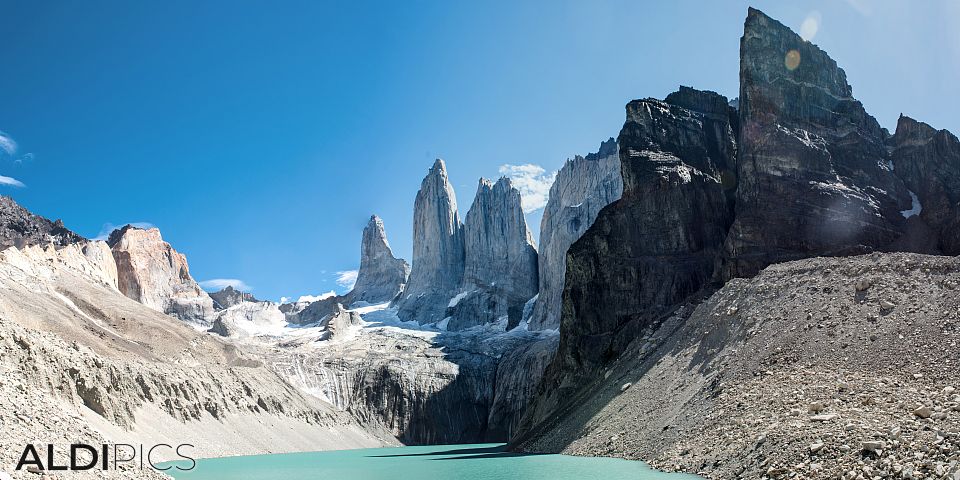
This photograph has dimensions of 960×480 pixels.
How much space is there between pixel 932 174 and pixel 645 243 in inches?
1076

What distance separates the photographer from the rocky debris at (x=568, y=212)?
476 ft

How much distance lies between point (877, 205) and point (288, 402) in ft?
235

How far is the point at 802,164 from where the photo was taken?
70938 millimetres

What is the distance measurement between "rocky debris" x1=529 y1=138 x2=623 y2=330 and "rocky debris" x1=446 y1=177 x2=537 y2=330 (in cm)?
1491

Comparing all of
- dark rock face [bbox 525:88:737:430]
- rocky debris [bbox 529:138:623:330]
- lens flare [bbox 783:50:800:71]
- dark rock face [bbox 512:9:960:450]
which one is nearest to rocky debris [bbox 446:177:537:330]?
rocky debris [bbox 529:138:623:330]

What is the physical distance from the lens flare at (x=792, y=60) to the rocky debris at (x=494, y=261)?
3800 inches

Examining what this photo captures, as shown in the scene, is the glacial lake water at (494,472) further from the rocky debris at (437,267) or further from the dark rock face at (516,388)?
the rocky debris at (437,267)

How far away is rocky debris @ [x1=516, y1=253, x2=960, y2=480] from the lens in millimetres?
24406

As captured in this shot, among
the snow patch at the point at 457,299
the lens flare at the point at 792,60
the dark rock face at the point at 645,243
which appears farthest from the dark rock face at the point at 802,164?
the snow patch at the point at 457,299

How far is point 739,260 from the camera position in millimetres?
67062

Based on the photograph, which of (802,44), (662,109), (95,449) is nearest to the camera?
(95,449)

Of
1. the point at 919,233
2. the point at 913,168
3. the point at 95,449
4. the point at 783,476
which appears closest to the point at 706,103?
the point at 913,168

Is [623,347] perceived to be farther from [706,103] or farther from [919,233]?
[706,103]

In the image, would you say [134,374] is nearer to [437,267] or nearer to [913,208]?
[913,208]
